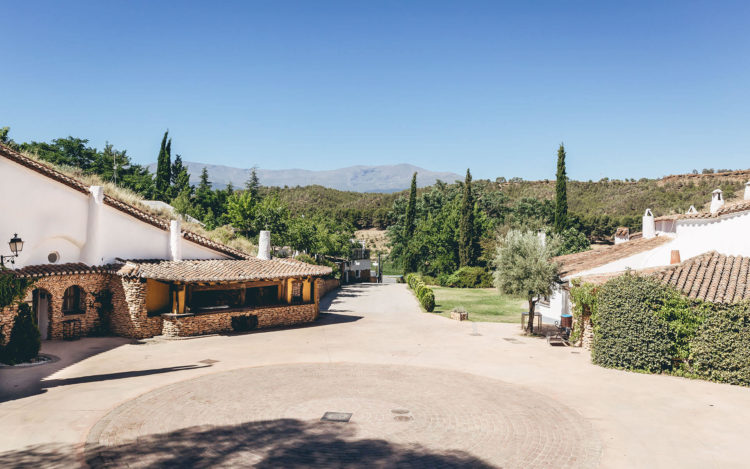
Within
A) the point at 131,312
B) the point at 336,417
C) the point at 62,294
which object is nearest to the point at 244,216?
the point at 131,312

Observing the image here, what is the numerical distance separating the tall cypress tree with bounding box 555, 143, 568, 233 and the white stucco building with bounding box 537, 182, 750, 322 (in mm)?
19613

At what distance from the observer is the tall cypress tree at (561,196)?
49.3 m

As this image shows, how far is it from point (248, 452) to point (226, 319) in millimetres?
13370

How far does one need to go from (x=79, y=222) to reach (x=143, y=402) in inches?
445

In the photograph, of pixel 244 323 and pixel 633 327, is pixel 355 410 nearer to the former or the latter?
pixel 633 327

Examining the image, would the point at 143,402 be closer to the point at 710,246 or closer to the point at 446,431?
the point at 446,431

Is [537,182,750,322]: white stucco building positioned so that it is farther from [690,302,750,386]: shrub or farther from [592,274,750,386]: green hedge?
[690,302,750,386]: shrub

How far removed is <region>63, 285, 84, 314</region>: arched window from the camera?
65.3 feet

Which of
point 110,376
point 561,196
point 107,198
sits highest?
point 561,196

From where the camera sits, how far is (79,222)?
20.1m

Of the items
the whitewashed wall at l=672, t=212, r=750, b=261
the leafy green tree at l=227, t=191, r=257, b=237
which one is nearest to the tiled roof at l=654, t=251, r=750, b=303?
the whitewashed wall at l=672, t=212, r=750, b=261

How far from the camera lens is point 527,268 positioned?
21.4 m

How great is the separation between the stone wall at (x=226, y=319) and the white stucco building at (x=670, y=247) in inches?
491

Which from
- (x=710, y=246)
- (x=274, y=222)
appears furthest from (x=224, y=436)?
(x=274, y=222)
